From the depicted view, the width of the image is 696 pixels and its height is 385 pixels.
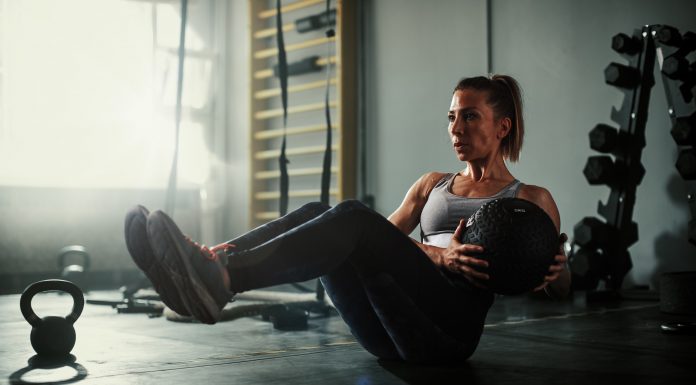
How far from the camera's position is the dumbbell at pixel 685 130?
3752 mm

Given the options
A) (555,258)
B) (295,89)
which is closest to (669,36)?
(555,258)

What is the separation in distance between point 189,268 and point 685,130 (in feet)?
10.1

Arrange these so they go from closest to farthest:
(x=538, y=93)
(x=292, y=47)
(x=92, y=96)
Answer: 1. (x=538, y=93)
2. (x=92, y=96)
3. (x=292, y=47)

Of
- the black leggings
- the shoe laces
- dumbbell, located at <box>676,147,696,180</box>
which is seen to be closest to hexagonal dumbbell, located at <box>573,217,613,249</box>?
dumbbell, located at <box>676,147,696,180</box>

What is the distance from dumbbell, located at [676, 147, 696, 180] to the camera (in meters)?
3.71

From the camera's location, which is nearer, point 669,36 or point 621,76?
point 669,36

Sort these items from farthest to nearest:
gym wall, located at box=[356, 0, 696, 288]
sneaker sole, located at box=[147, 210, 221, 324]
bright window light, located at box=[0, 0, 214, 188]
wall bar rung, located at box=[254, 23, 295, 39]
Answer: wall bar rung, located at box=[254, 23, 295, 39] → bright window light, located at box=[0, 0, 214, 188] → gym wall, located at box=[356, 0, 696, 288] → sneaker sole, located at box=[147, 210, 221, 324]

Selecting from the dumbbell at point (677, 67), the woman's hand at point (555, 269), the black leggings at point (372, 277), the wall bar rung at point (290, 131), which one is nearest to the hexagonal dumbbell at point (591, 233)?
the dumbbell at point (677, 67)

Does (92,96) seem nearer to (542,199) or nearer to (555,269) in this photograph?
(542,199)

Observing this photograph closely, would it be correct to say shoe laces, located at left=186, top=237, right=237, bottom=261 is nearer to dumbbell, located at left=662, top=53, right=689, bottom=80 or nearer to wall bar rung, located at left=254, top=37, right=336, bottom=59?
dumbbell, located at left=662, top=53, right=689, bottom=80

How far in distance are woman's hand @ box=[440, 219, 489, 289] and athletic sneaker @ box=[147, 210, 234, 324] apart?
53cm

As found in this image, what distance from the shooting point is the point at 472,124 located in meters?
1.96

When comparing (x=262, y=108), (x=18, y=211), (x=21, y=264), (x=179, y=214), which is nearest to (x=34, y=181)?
(x=18, y=211)

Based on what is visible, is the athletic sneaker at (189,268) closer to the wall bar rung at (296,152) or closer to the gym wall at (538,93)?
the gym wall at (538,93)
